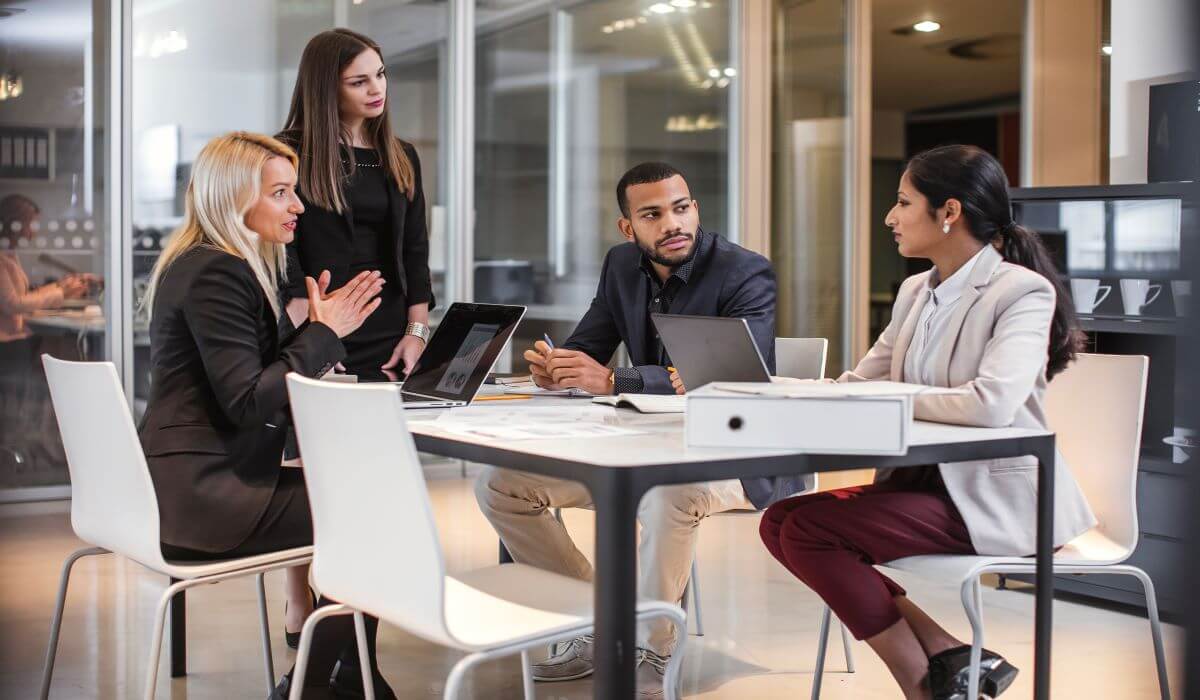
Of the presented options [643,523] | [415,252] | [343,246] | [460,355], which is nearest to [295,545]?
[460,355]

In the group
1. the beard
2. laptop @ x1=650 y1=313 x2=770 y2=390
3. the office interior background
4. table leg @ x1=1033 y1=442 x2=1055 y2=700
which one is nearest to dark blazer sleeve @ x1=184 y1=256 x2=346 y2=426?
laptop @ x1=650 y1=313 x2=770 y2=390

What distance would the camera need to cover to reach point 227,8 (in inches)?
220

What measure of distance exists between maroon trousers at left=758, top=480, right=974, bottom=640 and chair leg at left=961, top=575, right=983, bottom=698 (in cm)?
14

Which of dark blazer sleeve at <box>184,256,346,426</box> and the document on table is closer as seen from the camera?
the document on table

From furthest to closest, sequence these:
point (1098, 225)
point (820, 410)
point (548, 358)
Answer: point (1098, 225) → point (548, 358) → point (820, 410)

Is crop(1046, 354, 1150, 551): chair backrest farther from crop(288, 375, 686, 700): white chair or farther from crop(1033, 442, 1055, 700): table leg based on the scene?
crop(288, 375, 686, 700): white chair

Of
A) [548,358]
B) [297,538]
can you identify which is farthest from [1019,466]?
[297,538]

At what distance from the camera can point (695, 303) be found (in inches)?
114

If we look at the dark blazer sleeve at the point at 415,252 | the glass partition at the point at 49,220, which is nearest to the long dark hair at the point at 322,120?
the dark blazer sleeve at the point at 415,252

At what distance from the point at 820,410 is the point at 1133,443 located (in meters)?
1.02

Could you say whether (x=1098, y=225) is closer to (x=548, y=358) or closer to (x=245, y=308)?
(x=548, y=358)

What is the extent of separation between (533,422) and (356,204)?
1.33 meters

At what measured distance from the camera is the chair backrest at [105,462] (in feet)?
6.96

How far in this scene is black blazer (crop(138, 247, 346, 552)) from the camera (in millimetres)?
2236
